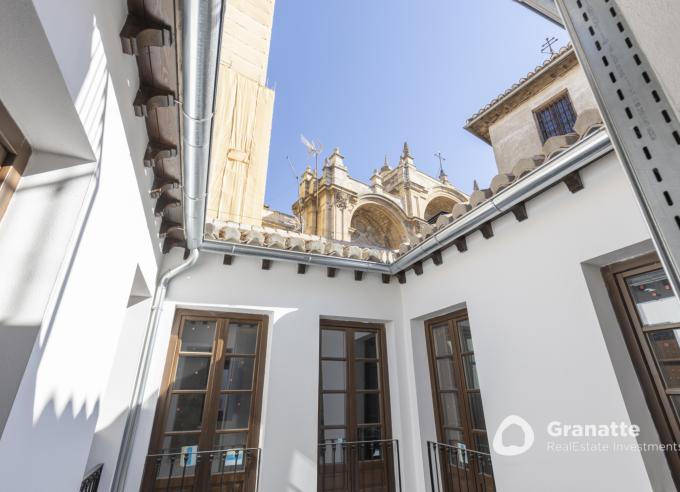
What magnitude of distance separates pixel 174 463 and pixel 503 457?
298 cm

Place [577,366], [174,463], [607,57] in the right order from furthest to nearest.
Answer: [174,463] < [577,366] < [607,57]

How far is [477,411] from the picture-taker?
3410 mm

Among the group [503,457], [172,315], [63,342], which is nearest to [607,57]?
[63,342]

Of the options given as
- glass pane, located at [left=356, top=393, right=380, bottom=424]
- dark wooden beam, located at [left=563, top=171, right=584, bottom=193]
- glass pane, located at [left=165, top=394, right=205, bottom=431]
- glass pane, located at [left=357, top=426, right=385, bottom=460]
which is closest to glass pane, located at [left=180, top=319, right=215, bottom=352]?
glass pane, located at [left=165, top=394, right=205, bottom=431]

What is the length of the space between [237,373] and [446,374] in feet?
7.86

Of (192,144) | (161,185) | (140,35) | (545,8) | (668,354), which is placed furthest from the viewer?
(161,185)

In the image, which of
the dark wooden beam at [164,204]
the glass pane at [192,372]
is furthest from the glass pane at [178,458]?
the dark wooden beam at [164,204]

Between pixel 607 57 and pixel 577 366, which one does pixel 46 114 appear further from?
pixel 577 366

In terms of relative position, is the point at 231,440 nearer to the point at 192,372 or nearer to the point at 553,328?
the point at 192,372

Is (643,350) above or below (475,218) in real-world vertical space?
below

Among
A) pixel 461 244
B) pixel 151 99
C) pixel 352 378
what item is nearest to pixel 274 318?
pixel 352 378

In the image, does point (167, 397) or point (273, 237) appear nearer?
point (167, 397)

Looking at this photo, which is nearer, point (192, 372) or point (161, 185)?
point (161, 185)

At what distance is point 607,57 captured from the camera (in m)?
0.64
